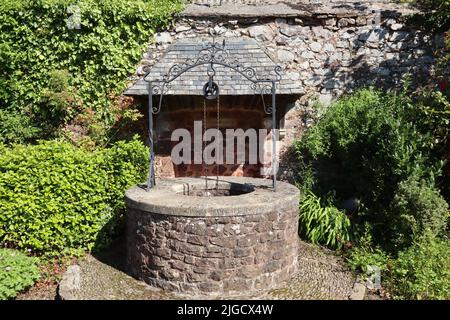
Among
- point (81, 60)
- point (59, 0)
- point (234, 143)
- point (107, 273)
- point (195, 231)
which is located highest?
point (59, 0)

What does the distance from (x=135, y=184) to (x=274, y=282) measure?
2.55 meters

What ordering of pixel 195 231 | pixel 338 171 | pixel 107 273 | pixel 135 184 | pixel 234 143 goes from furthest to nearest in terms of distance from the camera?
pixel 234 143 < pixel 338 171 < pixel 135 184 < pixel 107 273 < pixel 195 231

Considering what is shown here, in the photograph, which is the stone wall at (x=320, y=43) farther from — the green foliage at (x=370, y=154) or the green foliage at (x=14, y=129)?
the green foliage at (x=14, y=129)

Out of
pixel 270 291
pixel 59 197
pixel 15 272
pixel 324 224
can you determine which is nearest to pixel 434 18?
pixel 324 224

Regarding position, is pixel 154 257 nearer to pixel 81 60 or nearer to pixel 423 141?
pixel 423 141

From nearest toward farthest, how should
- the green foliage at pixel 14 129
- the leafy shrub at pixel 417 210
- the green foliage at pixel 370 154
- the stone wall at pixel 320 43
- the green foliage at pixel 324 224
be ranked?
the leafy shrub at pixel 417 210 → the green foliage at pixel 370 154 → the green foliage at pixel 324 224 → the green foliage at pixel 14 129 → the stone wall at pixel 320 43

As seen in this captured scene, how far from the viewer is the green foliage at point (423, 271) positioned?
4.62m

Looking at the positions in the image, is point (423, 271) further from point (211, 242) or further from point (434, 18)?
point (434, 18)

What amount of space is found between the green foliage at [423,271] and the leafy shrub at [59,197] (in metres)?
3.90

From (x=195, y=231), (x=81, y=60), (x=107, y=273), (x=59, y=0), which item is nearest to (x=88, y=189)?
(x=107, y=273)

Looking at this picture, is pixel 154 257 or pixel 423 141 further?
pixel 423 141

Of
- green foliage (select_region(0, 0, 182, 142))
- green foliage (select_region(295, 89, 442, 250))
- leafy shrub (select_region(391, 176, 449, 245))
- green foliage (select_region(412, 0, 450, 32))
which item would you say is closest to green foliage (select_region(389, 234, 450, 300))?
leafy shrub (select_region(391, 176, 449, 245))

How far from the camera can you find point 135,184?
604 cm

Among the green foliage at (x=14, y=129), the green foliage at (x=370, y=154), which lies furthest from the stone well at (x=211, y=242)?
the green foliage at (x=14, y=129)
